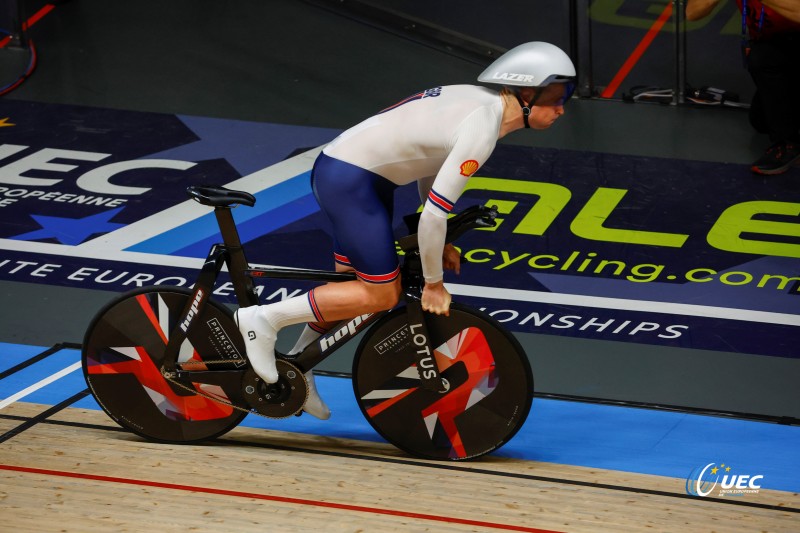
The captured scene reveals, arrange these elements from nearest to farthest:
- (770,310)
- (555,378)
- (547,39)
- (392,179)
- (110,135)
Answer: (392,179) → (555,378) → (770,310) → (110,135) → (547,39)

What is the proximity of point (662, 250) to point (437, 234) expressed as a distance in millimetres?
3117

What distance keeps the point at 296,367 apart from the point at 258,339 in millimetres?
207

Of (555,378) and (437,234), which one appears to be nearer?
(437,234)

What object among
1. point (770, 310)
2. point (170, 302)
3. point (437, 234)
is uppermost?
point (437, 234)

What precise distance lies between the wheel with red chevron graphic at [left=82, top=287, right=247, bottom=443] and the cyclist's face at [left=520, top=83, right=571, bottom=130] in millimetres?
1357

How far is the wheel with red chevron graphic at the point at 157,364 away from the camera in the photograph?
4.73 metres

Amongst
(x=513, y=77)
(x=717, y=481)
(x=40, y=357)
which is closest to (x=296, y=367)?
(x=513, y=77)

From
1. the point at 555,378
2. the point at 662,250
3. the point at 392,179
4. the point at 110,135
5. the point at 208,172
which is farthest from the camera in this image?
the point at 110,135

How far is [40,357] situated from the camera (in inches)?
235

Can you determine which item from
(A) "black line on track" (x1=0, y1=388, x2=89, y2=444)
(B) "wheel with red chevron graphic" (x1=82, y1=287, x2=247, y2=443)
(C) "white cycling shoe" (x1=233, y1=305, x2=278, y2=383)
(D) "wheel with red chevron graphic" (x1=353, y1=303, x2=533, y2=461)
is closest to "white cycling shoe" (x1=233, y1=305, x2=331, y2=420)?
(C) "white cycling shoe" (x1=233, y1=305, x2=278, y2=383)

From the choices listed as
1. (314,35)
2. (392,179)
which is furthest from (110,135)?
(392,179)

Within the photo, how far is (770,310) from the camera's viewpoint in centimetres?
638

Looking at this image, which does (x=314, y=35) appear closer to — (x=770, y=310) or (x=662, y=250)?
(x=662, y=250)

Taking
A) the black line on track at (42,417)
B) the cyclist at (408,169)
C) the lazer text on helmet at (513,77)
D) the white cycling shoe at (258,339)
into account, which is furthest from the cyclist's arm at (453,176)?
the black line on track at (42,417)
